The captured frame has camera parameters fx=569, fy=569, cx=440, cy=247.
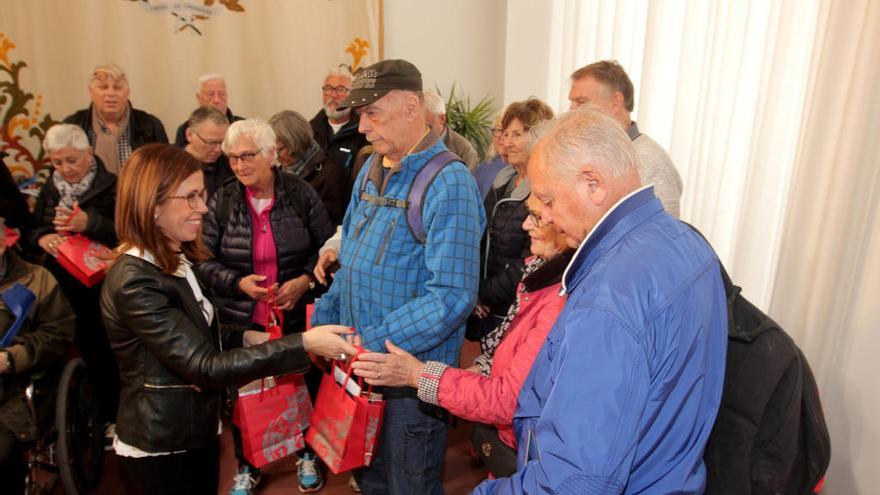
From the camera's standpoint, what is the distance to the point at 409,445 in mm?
1954

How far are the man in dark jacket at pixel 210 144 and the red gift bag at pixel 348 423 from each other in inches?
70.9

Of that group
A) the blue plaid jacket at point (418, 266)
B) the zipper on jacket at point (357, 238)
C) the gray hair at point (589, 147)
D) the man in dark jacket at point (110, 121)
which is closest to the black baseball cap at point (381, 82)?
the blue plaid jacket at point (418, 266)

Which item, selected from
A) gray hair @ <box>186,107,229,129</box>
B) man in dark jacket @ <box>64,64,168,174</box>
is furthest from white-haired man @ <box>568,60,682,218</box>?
man in dark jacket @ <box>64,64,168,174</box>

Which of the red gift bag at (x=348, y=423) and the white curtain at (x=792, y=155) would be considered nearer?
the red gift bag at (x=348, y=423)

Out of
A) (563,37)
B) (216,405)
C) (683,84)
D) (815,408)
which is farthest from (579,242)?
(563,37)

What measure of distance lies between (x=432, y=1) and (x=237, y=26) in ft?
6.07

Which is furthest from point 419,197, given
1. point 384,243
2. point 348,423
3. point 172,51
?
point 172,51

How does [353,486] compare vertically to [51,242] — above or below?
below

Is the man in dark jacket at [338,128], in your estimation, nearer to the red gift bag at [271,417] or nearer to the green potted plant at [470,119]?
the green potted plant at [470,119]

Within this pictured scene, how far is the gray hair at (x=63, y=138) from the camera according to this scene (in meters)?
3.04

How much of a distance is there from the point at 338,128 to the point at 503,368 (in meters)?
3.12

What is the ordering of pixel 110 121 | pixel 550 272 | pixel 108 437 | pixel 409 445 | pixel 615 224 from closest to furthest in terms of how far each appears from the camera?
1. pixel 615 224
2. pixel 550 272
3. pixel 409 445
4. pixel 108 437
5. pixel 110 121

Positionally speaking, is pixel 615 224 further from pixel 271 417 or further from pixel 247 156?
pixel 247 156

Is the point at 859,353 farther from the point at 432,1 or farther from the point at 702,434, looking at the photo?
the point at 432,1
